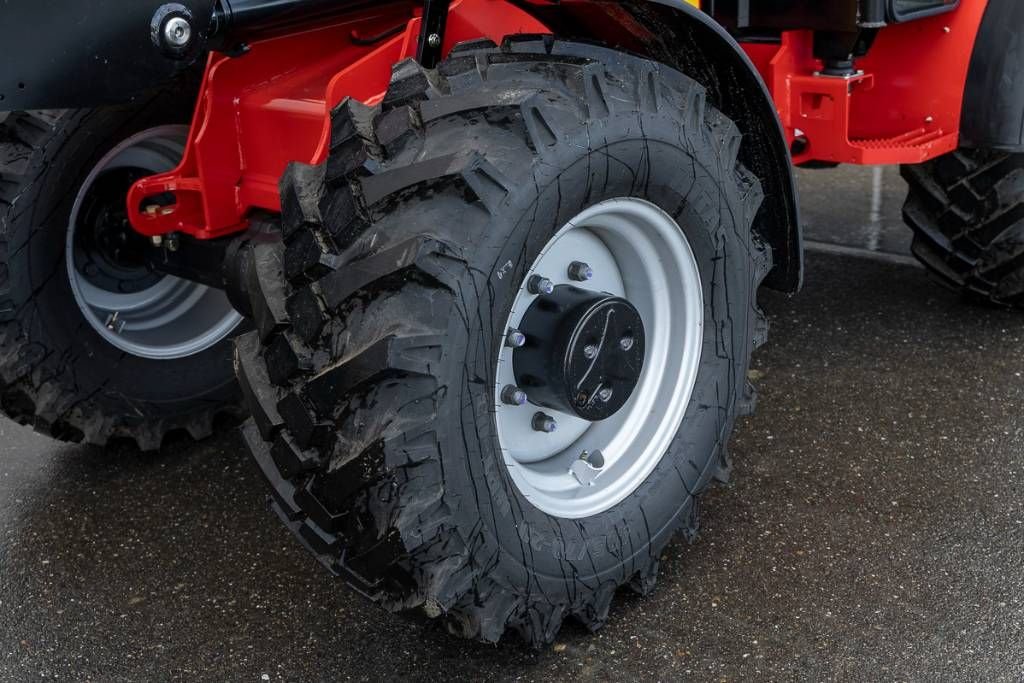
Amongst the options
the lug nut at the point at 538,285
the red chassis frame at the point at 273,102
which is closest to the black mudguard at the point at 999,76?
the red chassis frame at the point at 273,102

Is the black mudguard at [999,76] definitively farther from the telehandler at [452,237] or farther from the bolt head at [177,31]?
the bolt head at [177,31]

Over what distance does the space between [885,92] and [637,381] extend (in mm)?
1526

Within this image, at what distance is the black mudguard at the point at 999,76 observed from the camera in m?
3.31

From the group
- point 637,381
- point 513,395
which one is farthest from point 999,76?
point 513,395

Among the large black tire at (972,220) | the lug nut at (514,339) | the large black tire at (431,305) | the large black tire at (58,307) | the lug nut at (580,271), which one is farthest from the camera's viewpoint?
the large black tire at (972,220)

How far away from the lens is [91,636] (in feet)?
8.57

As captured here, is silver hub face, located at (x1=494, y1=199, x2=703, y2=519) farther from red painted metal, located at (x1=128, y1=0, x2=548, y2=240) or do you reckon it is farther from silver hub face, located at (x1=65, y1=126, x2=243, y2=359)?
silver hub face, located at (x1=65, y1=126, x2=243, y2=359)

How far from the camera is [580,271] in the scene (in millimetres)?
2385

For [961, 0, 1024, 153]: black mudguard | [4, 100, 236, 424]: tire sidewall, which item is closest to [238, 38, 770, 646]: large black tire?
[4, 100, 236, 424]: tire sidewall

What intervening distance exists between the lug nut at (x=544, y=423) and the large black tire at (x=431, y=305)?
8.5 inches

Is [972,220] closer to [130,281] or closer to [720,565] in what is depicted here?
[720,565]

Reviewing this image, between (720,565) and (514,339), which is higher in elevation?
(514,339)

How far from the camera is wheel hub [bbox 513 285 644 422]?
7.47 ft

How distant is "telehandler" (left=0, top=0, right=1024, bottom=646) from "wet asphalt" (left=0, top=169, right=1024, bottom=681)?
169mm
